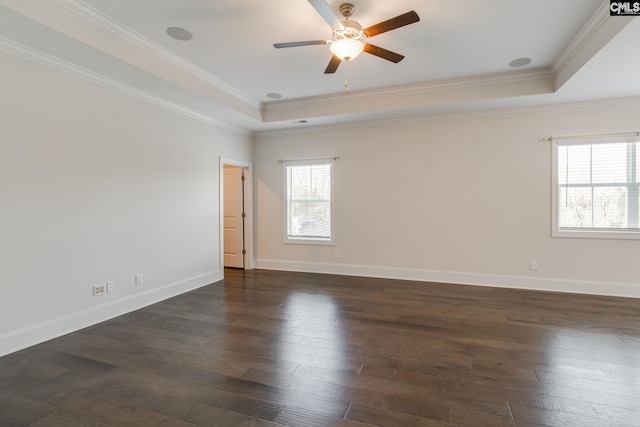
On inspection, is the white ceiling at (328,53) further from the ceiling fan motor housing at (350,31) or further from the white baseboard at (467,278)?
the white baseboard at (467,278)

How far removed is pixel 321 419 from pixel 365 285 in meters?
3.18

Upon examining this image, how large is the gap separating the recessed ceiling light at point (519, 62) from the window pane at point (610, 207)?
84.4 inches

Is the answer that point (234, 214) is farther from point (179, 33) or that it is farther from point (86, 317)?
point (179, 33)

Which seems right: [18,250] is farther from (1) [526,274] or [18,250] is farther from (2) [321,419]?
(1) [526,274]

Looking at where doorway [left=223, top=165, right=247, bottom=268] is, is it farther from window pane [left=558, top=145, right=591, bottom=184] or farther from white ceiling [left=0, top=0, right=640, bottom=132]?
window pane [left=558, top=145, right=591, bottom=184]

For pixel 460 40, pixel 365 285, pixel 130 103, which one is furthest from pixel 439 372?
pixel 130 103

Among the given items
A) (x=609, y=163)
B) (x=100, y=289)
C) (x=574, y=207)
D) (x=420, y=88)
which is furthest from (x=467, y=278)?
(x=100, y=289)

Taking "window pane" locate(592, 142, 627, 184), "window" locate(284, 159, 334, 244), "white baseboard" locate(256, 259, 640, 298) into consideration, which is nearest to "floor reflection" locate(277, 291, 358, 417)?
"white baseboard" locate(256, 259, 640, 298)

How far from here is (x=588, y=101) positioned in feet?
14.5

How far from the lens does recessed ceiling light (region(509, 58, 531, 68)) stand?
3.74 m

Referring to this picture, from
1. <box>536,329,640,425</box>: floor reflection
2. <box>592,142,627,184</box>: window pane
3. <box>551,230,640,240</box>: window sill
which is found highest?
<box>592,142,627,184</box>: window pane

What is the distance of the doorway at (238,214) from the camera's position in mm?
6276

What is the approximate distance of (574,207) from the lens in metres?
4.59

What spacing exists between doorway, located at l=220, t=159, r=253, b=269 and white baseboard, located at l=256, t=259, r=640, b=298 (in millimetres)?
407
